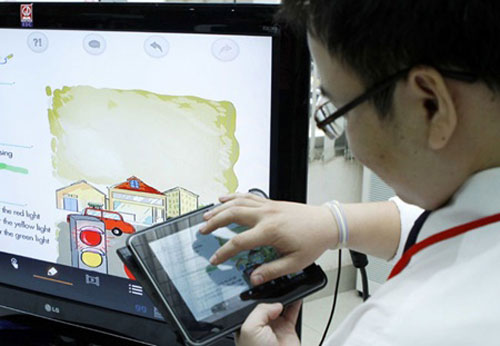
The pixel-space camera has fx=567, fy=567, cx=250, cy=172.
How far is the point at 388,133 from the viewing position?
0.55 m

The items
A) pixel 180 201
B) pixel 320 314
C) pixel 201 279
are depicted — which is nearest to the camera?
pixel 201 279

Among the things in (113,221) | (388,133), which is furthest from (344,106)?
(113,221)

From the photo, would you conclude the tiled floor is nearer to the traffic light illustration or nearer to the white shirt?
the traffic light illustration

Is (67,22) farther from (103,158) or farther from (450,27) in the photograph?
(450,27)

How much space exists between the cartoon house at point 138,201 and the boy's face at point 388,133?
34cm

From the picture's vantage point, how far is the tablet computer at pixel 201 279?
2.20 ft

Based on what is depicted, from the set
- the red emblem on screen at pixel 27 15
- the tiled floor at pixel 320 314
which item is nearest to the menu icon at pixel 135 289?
the red emblem on screen at pixel 27 15

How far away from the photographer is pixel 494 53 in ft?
1.52

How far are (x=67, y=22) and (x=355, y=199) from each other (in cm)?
147

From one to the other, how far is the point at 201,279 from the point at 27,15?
481mm

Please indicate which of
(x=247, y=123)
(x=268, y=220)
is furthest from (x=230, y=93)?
(x=268, y=220)

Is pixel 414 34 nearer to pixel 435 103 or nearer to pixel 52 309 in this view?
pixel 435 103

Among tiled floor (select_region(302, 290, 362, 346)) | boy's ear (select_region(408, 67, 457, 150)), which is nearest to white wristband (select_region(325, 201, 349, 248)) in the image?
boy's ear (select_region(408, 67, 457, 150))

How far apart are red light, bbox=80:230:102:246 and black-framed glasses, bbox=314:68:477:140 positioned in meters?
0.42
